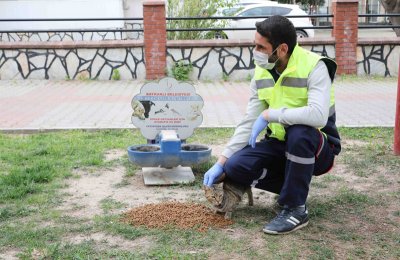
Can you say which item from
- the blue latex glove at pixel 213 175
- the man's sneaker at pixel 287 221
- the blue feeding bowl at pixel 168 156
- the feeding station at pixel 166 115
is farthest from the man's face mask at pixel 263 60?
Result: the feeding station at pixel 166 115

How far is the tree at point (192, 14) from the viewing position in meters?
13.3

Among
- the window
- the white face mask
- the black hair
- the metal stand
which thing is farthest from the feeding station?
the window

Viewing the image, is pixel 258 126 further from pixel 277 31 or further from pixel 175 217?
pixel 175 217

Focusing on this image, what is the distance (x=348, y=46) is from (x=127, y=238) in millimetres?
9713

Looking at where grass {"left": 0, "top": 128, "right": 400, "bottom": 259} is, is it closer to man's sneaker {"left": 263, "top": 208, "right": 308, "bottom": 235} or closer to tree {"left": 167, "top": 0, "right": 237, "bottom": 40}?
man's sneaker {"left": 263, "top": 208, "right": 308, "bottom": 235}

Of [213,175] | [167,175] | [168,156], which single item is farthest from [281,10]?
[213,175]

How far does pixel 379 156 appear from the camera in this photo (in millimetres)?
6008

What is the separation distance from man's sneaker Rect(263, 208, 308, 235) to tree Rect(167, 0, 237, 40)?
960 cm

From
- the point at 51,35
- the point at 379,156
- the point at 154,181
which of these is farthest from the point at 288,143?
the point at 51,35

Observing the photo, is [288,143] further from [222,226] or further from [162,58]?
[162,58]

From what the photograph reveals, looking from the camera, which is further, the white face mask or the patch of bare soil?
the patch of bare soil

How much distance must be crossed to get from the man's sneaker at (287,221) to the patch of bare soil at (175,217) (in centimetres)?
32

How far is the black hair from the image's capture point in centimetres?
377

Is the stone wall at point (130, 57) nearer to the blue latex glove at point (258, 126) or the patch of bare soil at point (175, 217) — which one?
the patch of bare soil at point (175, 217)
